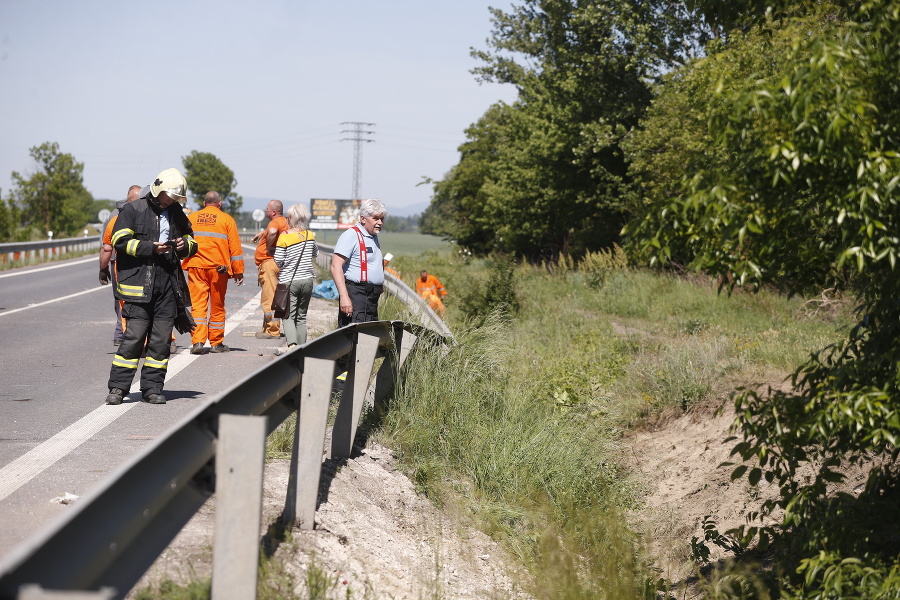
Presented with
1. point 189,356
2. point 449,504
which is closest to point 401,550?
point 449,504

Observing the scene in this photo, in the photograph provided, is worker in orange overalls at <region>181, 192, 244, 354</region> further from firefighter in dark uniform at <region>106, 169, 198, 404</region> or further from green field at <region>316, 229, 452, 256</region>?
green field at <region>316, 229, 452, 256</region>

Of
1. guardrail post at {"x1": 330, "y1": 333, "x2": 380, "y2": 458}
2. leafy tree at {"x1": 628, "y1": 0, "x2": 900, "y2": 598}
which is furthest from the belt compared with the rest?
leafy tree at {"x1": 628, "y1": 0, "x2": 900, "y2": 598}

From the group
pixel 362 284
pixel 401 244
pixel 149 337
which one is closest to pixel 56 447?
pixel 149 337

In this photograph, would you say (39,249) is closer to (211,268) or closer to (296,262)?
(211,268)

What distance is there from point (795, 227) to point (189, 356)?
28.1 feet

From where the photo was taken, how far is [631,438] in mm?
11102

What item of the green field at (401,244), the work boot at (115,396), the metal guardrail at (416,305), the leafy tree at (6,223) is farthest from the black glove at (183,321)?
the green field at (401,244)

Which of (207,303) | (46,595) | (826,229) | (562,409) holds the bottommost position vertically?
(562,409)

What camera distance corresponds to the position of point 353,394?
6.10m

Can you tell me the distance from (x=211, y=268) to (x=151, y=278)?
13.0 ft

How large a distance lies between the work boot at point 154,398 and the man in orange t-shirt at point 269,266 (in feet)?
16.2

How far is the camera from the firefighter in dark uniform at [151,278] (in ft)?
27.1

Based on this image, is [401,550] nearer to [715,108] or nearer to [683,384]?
[715,108]

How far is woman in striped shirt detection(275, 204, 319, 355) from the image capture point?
11664 mm
